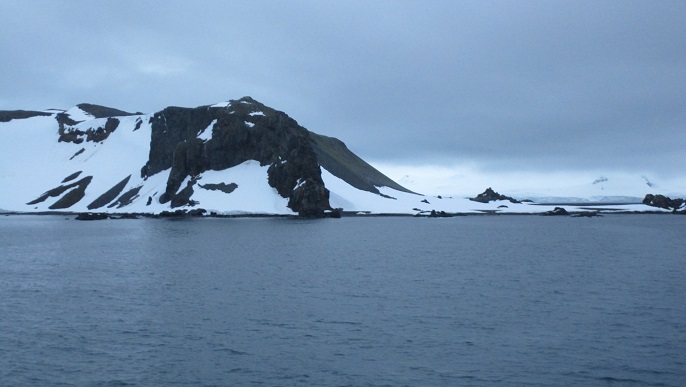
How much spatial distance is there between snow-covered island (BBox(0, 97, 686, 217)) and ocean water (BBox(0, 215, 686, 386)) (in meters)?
83.9

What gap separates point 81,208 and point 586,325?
165 m

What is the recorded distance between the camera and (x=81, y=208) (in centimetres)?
17300

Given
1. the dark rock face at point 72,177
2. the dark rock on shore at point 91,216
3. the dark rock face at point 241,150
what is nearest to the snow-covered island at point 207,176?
the dark rock face at point 72,177

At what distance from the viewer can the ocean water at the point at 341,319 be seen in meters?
24.6

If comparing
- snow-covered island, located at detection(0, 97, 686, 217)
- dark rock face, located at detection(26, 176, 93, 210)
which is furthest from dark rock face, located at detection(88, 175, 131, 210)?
dark rock face, located at detection(26, 176, 93, 210)

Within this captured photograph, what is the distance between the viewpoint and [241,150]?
163m

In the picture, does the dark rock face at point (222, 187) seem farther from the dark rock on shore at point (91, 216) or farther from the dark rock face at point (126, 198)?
the dark rock face at point (126, 198)

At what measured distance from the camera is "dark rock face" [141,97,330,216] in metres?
150

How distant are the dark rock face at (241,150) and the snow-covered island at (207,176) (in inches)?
10.4

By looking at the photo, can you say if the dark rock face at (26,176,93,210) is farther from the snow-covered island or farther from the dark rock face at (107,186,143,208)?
the dark rock face at (107,186,143,208)

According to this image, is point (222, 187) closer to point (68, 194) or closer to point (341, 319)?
point (68, 194)

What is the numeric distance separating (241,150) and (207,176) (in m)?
11.3

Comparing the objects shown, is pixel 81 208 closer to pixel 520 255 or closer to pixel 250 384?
pixel 520 255

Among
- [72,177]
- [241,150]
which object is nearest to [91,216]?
[241,150]
